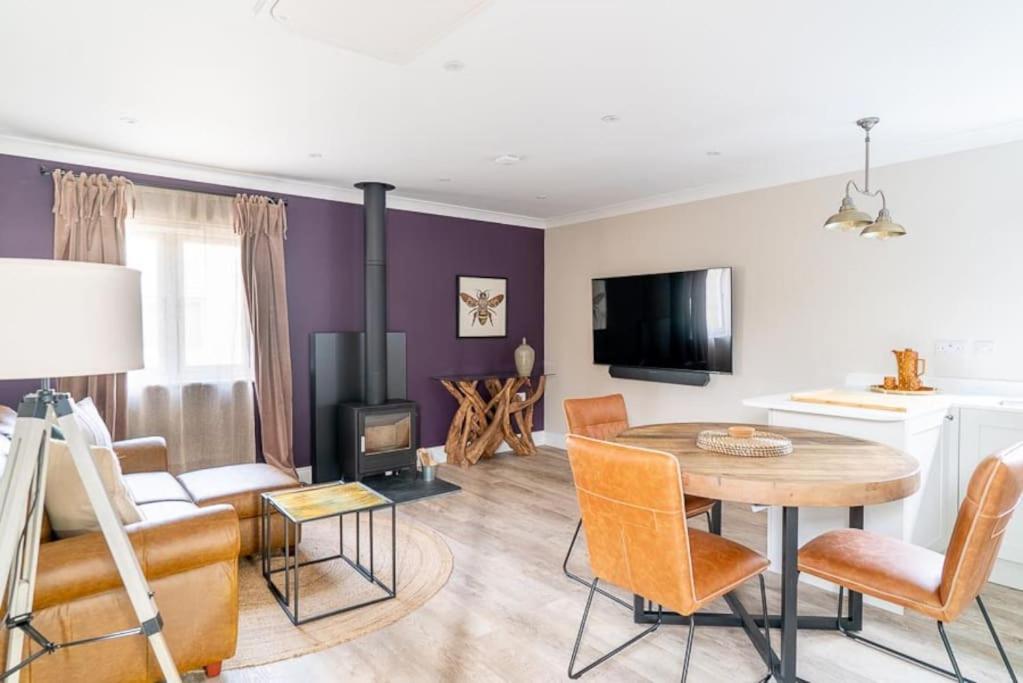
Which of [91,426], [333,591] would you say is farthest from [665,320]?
[91,426]

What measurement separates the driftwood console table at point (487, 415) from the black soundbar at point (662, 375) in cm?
85

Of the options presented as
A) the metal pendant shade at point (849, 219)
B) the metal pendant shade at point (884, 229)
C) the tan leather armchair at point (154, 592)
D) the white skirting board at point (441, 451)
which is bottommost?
the white skirting board at point (441, 451)

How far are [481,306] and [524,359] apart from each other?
2.26 ft

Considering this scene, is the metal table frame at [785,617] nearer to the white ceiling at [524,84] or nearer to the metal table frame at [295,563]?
the metal table frame at [295,563]

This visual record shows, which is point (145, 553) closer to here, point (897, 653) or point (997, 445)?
point (897, 653)

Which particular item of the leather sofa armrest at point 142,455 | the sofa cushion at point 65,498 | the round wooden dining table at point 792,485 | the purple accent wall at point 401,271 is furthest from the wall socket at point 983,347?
the leather sofa armrest at point 142,455

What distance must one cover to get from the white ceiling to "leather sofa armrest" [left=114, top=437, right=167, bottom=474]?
6.00 feet

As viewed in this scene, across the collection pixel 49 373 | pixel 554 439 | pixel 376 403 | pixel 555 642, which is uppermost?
pixel 49 373

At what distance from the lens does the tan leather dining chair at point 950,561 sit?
1.73 metres

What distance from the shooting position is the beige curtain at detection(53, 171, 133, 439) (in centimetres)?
380

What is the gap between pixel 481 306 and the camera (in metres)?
6.04

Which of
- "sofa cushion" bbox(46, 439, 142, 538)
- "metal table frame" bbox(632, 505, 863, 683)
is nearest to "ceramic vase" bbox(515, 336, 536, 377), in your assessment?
"metal table frame" bbox(632, 505, 863, 683)

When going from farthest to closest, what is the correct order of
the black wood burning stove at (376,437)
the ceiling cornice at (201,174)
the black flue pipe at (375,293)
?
the black flue pipe at (375,293) → the black wood burning stove at (376,437) → the ceiling cornice at (201,174)

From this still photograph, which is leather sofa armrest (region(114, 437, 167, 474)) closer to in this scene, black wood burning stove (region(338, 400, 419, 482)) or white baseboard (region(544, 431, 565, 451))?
black wood burning stove (region(338, 400, 419, 482))
